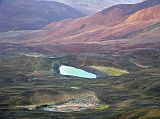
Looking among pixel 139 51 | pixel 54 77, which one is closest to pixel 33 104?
pixel 54 77

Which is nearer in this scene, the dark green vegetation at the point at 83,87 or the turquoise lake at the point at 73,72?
the dark green vegetation at the point at 83,87

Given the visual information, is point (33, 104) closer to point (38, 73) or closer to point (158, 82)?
point (158, 82)

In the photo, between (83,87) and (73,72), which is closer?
(83,87)

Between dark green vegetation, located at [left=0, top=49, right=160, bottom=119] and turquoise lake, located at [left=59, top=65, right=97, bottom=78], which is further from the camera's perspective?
turquoise lake, located at [left=59, top=65, right=97, bottom=78]

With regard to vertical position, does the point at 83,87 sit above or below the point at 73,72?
below
